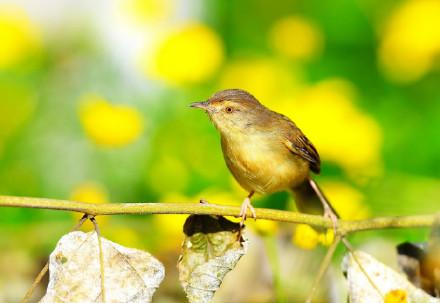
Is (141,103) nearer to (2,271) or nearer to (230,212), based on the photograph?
(2,271)

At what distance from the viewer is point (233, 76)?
648 cm

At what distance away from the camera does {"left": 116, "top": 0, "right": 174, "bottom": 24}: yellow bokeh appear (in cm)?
686

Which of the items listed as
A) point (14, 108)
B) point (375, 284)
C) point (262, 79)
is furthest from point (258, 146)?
point (14, 108)

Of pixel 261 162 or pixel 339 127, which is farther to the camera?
pixel 339 127

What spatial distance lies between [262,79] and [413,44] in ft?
3.53

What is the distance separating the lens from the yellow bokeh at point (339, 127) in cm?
527

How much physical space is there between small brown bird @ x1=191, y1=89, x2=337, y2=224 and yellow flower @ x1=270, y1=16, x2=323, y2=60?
2120 mm

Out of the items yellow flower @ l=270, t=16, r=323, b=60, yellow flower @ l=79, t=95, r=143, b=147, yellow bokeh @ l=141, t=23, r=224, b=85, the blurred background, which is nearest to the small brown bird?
the blurred background

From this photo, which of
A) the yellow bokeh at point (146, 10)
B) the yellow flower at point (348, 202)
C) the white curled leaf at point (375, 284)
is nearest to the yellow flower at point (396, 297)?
the white curled leaf at point (375, 284)

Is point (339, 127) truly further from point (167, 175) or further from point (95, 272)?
point (95, 272)

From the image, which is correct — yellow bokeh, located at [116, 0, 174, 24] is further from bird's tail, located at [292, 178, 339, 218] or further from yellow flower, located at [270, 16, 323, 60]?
bird's tail, located at [292, 178, 339, 218]

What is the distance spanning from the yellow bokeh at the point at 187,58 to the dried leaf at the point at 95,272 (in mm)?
3177

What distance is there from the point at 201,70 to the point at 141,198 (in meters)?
0.98

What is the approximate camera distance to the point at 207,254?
120 inches
